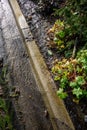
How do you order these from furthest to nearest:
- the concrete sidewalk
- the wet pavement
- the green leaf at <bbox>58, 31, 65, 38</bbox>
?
the green leaf at <bbox>58, 31, 65, 38</bbox> → the wet pavement → the concrete sidewalk

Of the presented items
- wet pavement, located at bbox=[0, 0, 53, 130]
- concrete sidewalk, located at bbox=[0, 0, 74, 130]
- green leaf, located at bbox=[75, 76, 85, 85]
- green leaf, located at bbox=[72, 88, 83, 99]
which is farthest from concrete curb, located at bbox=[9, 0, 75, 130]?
green leaf, located at bbox=[75, 76, 85, 85]

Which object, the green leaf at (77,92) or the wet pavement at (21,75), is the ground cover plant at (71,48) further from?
the wet pavement at (21,75)

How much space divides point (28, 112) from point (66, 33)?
5.12 ft

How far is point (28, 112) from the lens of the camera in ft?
13.5

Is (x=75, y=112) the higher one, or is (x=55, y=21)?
(x=55, y=21)

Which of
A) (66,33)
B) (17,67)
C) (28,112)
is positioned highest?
(66,33)

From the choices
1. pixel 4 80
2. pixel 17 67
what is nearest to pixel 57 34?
pixel 17 67

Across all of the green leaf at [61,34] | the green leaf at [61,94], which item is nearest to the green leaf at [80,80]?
the green leaf at [61,94]

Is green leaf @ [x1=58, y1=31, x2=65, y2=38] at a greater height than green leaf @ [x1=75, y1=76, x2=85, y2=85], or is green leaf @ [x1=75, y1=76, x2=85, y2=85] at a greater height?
green leaf @ [x1=58, y1=31, x2=65, y2=38]

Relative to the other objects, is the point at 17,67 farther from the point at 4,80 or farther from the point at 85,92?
the point at 85,92

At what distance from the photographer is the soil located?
3623mm

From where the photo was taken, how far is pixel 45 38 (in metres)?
5.03

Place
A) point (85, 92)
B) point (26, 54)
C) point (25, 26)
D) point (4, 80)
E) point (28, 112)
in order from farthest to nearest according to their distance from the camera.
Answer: point (25, 26), point (26, 54), point (4, 80), point (28, 112), point (85, 92)

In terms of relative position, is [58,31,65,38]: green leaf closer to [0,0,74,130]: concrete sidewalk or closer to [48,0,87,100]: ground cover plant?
[48,0,87,100]: ground cover plant
